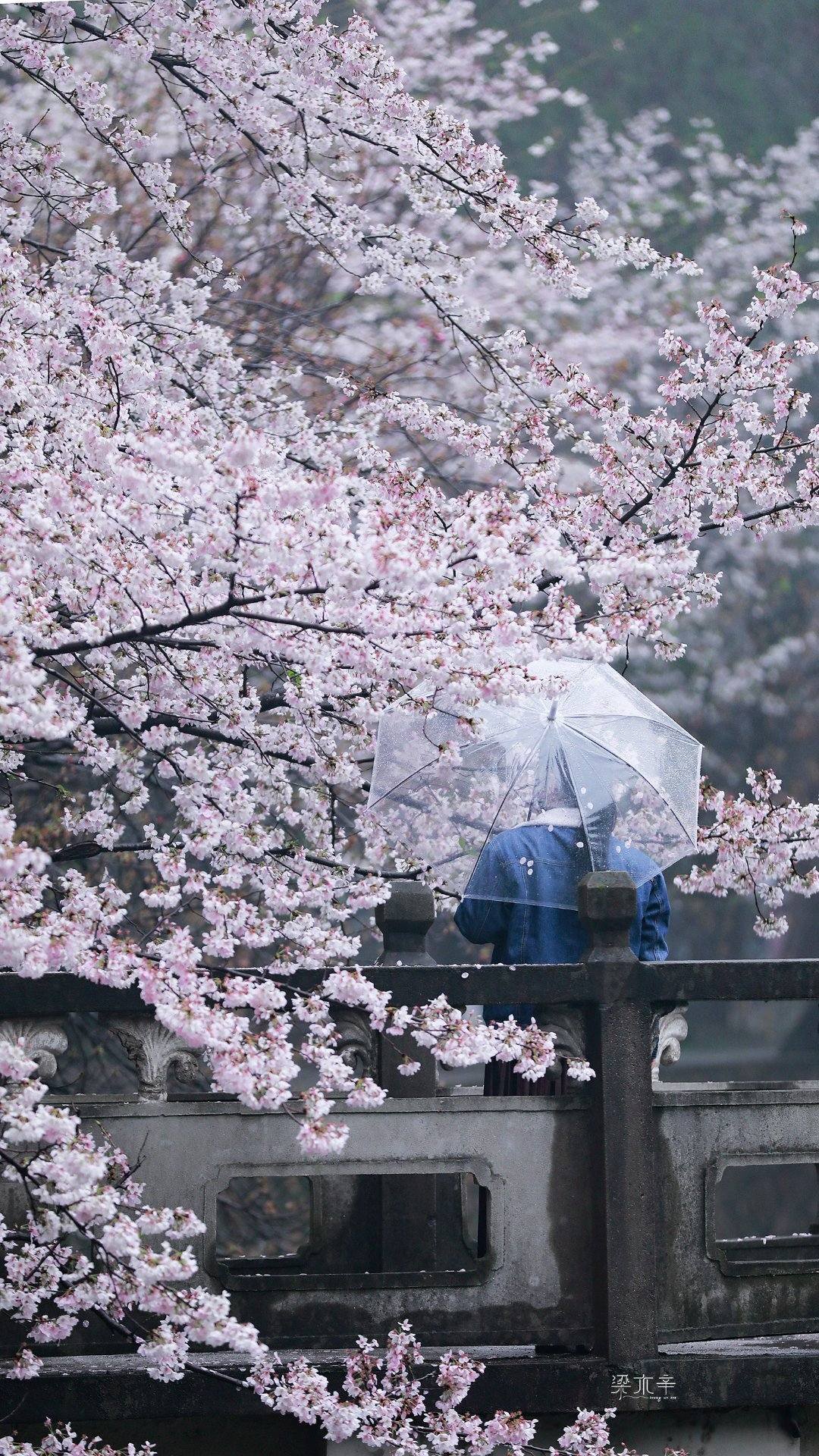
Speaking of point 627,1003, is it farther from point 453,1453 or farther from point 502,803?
point 453,1453

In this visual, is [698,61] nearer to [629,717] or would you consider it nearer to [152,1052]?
[629,717]

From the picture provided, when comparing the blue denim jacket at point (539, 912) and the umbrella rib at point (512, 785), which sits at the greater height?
the umbrella rib at point (512, 785)

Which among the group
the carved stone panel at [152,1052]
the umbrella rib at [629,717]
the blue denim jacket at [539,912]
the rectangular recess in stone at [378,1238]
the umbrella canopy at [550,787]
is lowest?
the rectangular recess in stone at [378,1238]

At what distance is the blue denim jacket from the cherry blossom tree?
15.3 inches

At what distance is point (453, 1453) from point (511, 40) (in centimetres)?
1222

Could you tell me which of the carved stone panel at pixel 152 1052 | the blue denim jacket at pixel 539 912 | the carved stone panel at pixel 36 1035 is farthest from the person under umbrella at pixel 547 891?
the carved stone panel at pixel 36 1035

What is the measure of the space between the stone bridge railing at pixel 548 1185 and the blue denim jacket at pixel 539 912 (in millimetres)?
399

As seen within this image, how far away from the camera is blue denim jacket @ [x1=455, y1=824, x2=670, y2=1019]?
4.99m

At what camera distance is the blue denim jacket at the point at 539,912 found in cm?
499

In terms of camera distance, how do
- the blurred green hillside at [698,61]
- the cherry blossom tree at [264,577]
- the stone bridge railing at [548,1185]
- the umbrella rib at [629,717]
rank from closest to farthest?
1. the cherry blossom tree at [264,577]
2. the stone bridge railing at [548,1185]
3. the umbrella rib at [629,717]
4. the blurred green hillside at [698,61]

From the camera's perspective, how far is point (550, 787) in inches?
203

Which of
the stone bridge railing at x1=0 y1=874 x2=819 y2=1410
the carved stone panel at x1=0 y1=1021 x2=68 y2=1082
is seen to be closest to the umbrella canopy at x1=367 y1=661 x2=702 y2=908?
the stone bridge railing at x1=0 y1=874 x2=819 y2=1410

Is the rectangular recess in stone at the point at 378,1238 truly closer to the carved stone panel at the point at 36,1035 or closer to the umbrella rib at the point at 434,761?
the carved stone panel at the point at 36,1035

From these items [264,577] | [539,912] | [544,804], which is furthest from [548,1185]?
[264,577]
